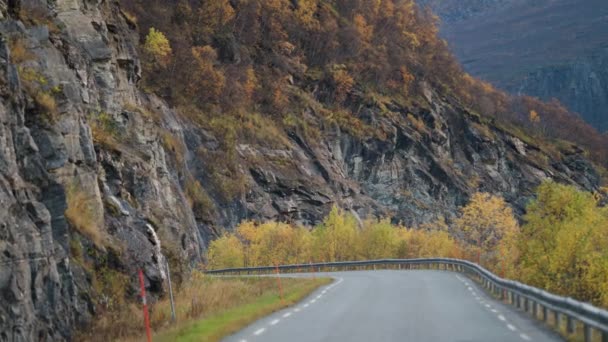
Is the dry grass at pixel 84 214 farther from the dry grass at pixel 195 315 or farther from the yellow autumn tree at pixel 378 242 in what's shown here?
the yellow autumn tree at pixel 378 242

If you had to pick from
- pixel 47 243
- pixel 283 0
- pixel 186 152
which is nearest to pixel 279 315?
pixel 47 243

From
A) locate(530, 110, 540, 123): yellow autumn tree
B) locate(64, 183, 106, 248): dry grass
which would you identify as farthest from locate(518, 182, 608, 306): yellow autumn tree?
locate(530, 110, 540, 123): yellow autumn tree

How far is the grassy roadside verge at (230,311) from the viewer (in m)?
15.2

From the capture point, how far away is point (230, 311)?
65.5 feet

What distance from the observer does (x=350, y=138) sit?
8638 cm

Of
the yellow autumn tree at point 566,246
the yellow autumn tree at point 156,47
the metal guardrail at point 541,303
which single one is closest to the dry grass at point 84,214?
the metal guardrail at point 541,303

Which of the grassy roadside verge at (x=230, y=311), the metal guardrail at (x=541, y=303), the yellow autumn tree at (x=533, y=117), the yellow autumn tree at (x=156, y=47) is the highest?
the yellow autumn tree at (x=533, y=117)

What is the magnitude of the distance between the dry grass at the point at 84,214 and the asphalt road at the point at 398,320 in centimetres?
508

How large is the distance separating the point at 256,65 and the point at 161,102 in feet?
91.6

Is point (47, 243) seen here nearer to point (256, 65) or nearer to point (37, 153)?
point (37, 153)

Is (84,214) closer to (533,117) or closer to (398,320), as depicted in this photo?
(398,320)

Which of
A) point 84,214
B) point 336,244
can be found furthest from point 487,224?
point 84,214

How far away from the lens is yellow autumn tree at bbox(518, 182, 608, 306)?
20406 mm

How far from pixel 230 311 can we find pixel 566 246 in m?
9.97
